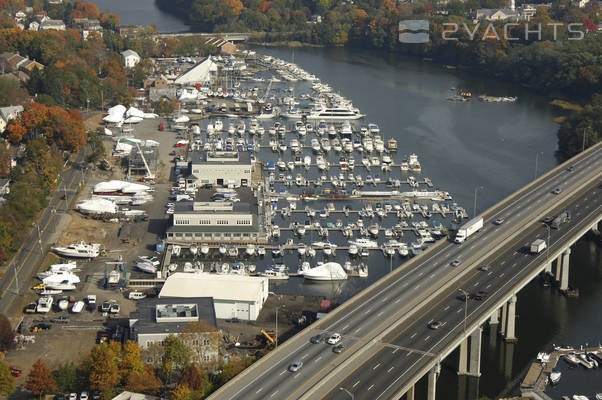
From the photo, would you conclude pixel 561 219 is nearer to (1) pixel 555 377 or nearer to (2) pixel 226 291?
(1) pixel 555 377

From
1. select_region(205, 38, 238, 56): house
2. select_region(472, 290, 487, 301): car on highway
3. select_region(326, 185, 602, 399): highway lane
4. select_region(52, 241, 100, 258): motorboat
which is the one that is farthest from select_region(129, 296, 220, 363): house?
select_region(205, 38, 238, 56): house

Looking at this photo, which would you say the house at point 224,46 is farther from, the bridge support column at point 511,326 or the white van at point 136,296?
the bridge support column at point 511,326

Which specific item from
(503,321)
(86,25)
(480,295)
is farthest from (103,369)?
(86,25)

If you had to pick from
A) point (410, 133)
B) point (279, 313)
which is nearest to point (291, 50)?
point (410, 133)

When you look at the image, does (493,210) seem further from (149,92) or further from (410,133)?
(149,92)

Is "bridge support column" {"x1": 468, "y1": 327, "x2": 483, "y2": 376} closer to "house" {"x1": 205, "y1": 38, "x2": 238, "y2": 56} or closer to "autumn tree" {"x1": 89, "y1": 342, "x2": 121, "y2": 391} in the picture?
"autumn tree" {"x1": 89, "y1": 342, "x2": 121, "y2": 391}

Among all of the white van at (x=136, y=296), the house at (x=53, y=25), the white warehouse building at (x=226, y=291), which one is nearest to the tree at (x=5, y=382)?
the white warehouse building at (x=226, y=291)
